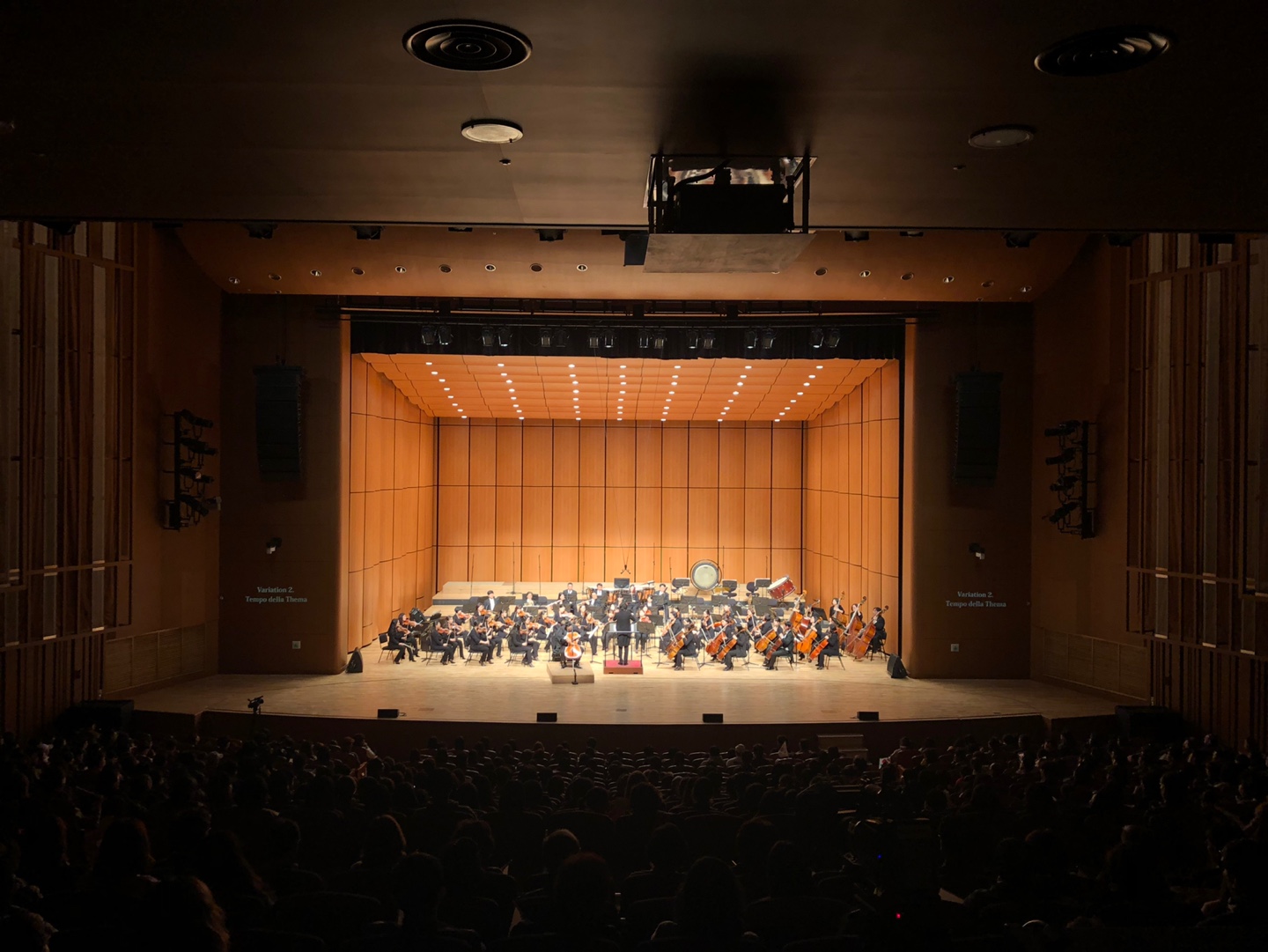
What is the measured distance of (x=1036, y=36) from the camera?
3.22 meters

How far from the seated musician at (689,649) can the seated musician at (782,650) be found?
4.29 feet

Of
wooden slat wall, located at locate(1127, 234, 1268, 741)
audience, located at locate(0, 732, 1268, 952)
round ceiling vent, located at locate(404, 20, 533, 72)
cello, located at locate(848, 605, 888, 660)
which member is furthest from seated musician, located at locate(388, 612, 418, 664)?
round ceiling vent, located at locate(404, 20, 533, 72)

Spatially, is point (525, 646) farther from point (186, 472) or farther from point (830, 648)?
point (186, 472)

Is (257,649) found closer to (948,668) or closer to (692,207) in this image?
(948,668)

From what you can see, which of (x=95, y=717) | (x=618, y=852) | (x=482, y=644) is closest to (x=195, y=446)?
(x=95, y=717)

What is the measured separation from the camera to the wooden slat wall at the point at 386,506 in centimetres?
1723

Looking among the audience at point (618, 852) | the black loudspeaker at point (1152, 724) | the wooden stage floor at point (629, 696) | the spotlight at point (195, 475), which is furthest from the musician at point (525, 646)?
the black loudspeaker at point (1152, 724)

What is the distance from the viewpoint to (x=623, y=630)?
16.6 m

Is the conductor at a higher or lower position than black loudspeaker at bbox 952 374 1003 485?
lower

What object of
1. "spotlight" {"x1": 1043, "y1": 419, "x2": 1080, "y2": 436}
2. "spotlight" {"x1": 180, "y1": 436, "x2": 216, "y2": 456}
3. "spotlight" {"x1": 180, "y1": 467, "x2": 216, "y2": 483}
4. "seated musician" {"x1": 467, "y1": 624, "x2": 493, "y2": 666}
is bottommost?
"seated musician" {"x1": 467, "y1": 624, "x2": 493, "y2": 666}

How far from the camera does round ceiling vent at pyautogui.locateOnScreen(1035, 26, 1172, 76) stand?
3.17 metres

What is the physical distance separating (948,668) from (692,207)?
13349 millimetres

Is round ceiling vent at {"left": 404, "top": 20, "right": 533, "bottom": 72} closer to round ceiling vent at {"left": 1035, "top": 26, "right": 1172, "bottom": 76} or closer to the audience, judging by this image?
round ceiling vent at {"left": 1035, "top": 26, "right": 1172, "bottom": 76}

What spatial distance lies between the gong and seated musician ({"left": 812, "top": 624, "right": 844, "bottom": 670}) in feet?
27.2
